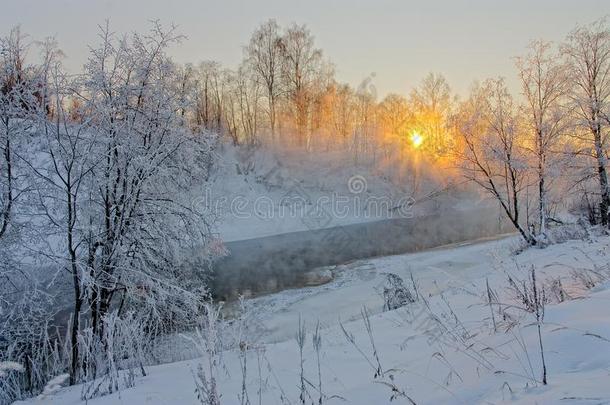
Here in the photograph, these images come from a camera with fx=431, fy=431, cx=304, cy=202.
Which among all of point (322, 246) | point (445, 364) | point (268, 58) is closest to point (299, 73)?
point (268, 58)

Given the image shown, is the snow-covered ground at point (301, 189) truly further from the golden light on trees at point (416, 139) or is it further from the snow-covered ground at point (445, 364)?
the snow-covered ground at point (445, 364)

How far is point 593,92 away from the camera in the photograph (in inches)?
696

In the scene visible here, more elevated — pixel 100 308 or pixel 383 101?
pixel 383 101

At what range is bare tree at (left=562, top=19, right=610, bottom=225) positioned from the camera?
17.3 meters

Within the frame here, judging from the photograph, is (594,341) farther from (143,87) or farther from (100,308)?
(143,87)

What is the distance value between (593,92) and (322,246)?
14.7 metres

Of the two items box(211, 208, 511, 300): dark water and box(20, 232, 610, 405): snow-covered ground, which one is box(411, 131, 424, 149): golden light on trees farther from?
box(20, 232, 610, 405): snow-covered ground

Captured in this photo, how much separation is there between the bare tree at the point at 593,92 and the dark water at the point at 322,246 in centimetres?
755

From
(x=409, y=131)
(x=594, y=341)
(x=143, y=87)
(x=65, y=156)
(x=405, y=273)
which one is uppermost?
(x=409, y=131)

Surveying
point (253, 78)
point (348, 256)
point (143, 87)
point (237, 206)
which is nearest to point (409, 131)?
point (253, 78)

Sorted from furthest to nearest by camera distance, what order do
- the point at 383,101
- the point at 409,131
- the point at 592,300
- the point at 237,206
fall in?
the point at 383,101
the point at 409,131
the point at 237,206
the point at 592,300

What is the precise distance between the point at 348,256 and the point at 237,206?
53.7ft

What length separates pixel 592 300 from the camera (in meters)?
3.29

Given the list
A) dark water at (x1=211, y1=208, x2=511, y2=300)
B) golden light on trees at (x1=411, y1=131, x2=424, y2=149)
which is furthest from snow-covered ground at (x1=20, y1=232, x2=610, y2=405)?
golden light on trees at (x1=411, y1=131, x2=424, y2=149)
